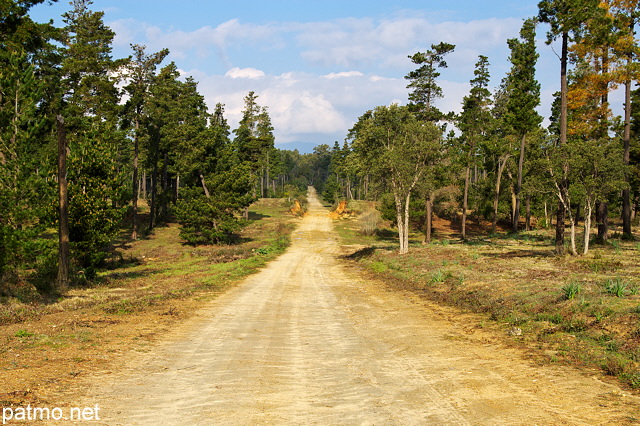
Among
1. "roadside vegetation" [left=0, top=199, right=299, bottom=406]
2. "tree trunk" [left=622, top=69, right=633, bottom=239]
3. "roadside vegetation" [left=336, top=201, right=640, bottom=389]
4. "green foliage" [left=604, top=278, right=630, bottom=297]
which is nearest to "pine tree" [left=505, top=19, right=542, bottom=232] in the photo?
"tree trunk" [left=622, top=69, right=633, bottom=239]

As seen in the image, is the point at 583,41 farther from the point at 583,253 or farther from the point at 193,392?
the point at 193,392

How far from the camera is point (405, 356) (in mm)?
8953

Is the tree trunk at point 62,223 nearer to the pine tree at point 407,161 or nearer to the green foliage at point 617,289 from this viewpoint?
the pine tree at point 407,161

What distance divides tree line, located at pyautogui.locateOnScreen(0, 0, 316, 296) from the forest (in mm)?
93

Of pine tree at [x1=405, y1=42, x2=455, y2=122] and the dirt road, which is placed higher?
pine tree at [x1=405, y1=42, x2=455, y2=122]

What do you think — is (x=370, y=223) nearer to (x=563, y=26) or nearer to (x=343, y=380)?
(x=563, y=26)

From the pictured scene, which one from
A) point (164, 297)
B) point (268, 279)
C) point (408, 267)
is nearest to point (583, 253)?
point (408, 267)

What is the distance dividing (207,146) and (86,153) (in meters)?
19.6

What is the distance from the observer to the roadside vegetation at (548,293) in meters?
8.59

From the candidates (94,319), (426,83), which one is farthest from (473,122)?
(94,319)

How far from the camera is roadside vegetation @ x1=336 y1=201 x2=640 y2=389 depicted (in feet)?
28.2

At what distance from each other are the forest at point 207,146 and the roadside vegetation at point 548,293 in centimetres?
346

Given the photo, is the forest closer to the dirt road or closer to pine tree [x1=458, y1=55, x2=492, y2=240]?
pine tree [x1=458, y1=55, x2=492, y2=240]

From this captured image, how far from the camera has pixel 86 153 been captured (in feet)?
72.8
